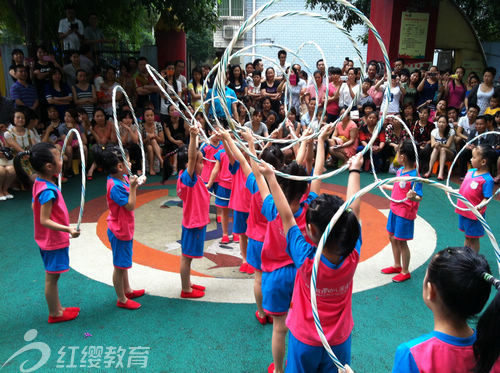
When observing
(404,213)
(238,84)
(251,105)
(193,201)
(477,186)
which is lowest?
(404,213)

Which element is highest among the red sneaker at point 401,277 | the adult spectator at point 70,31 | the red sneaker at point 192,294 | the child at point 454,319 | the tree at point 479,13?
the tree at point 479,13

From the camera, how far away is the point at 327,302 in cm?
236

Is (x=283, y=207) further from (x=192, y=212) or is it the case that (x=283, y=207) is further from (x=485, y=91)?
(x=485, y=91)

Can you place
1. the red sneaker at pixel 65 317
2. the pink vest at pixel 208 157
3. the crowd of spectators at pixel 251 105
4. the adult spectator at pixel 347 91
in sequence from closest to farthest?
the red sneaker at pixel 65 317
the pink vest at pixel 208 157
the crowd of spectators at pixel 251 105
the adult spectator at pixel 347 91

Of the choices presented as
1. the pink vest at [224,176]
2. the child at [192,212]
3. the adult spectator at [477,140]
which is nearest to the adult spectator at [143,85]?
the pink vest at [224,176]

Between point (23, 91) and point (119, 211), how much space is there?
7.18m

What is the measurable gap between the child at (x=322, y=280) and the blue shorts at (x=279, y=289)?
0.62m

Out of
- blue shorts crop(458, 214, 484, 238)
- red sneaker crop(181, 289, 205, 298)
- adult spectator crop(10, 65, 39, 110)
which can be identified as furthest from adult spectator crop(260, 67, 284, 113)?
red sneaker crop(181, 289, 205, 298)

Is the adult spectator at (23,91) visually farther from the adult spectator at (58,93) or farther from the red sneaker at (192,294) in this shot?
the red sneaker at (192,294)

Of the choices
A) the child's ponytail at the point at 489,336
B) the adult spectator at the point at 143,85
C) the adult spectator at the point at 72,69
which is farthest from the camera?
the adult spectator at the point at 143,85

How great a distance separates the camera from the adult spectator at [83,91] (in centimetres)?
987

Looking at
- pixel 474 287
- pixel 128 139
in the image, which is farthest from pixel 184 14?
pixel 474 287

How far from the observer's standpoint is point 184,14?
11484 millimetres

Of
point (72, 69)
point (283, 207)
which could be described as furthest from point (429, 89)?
point (283, 207)
